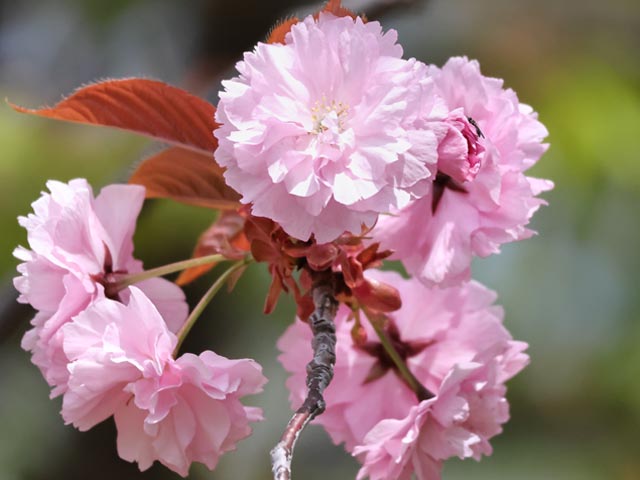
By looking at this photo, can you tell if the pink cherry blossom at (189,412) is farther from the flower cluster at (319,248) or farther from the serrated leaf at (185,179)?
the serrated leaf at (185,179)

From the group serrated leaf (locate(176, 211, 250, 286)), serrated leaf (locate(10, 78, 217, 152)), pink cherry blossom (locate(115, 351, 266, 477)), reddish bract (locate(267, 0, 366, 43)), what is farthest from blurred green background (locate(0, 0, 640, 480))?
pink cherry blossom (locate(115, 351, 266, 477))

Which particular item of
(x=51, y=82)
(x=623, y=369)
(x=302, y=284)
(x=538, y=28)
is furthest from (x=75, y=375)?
(x=538, y=28)

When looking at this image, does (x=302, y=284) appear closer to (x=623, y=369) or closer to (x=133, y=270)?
(x=133, y=270)

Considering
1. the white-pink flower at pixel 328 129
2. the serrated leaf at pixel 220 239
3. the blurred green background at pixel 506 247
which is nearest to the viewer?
the white-pink flower at pixel 328 129

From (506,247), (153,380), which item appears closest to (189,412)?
(153,380)

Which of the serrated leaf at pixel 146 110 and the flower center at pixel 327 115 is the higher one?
the flower center at pixel 327 115

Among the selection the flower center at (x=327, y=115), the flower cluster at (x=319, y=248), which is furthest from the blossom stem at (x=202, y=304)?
the flower center at (x=327, y=115)
